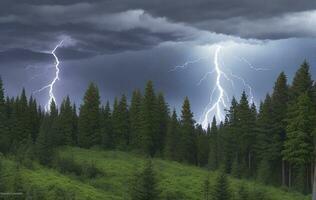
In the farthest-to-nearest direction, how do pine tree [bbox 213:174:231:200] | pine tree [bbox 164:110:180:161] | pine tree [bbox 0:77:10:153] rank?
1. pine tree [bbox 164:110:180:161]
2. pine tree [bbox 0:77:10:153]
3. pine tree [bbox 213:174:231:200]

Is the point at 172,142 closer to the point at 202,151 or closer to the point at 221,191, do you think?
the point at 202,151

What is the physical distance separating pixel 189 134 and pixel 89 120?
57.3 feet

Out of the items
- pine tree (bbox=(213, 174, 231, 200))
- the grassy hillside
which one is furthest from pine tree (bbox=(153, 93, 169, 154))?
pine tree (bbox=(213, 174, 231, 200))

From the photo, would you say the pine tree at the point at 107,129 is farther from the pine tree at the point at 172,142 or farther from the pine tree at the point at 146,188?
the pine tree at the point at 146,188

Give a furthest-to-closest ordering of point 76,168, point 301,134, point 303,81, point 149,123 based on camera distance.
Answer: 1. point 149,123
2. point 303,81
3. point 301,134
4. point 76,168

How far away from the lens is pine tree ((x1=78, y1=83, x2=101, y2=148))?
97000 millimetres

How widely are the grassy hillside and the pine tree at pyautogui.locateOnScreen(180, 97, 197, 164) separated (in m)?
18.6

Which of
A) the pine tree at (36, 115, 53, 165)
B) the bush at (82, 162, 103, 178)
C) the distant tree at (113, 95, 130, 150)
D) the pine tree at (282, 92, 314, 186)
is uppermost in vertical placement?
the distant tree at (113, 95, 130, 150)

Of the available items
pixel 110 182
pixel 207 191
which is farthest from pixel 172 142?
pixel 207 191

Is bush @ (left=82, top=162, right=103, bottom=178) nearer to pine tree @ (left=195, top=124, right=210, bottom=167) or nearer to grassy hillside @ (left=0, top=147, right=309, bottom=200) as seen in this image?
grassy hillside @ (left=0, top=147, right=309, bottom=200)

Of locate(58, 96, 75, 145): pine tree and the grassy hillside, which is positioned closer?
the grassy hillside

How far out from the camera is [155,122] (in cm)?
9581

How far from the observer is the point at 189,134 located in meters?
94.0

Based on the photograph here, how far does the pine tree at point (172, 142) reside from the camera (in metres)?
91.4
